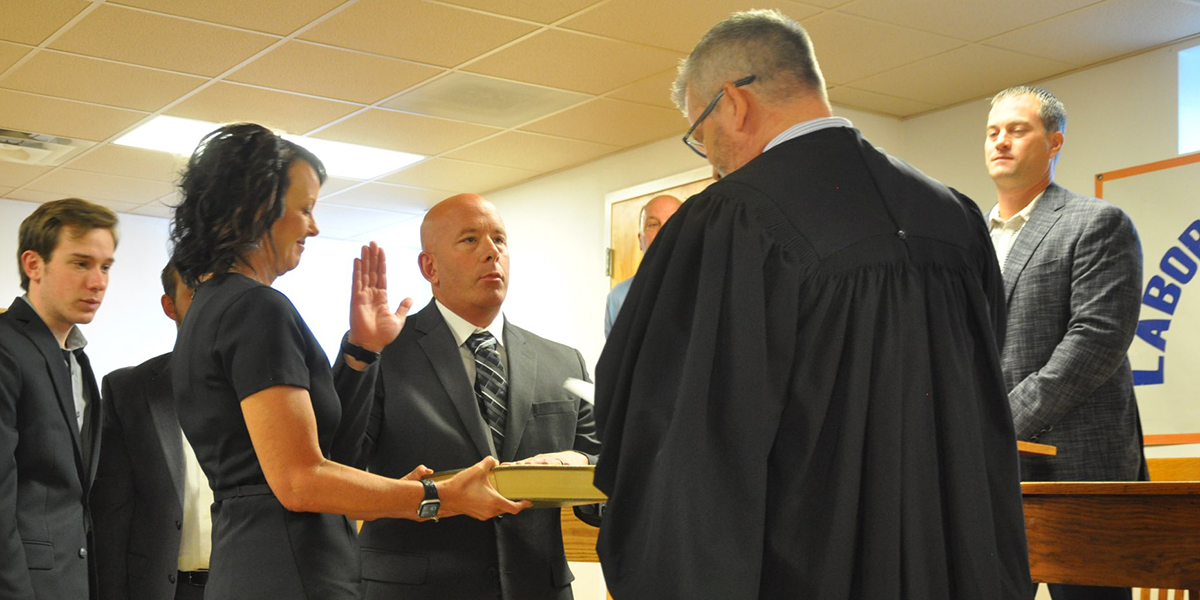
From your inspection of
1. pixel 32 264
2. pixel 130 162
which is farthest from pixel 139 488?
pixel 130 162

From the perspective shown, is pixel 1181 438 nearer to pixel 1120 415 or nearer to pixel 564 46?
pixel 1120 415

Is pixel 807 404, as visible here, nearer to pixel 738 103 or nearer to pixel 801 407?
pixel 801 407

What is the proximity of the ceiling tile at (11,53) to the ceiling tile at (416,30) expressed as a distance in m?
1.41

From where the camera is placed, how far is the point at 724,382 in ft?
5.31

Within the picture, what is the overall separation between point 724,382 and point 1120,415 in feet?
5.84

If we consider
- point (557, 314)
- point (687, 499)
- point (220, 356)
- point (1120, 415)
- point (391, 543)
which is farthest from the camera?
point (557, 314)

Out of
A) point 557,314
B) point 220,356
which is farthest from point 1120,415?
point 557,314

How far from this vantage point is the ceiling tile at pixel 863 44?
5176mm

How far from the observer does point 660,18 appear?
517 cm

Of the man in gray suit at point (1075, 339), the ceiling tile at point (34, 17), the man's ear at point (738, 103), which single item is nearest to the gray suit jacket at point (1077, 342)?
the man in gray suit at point (1075, 339)

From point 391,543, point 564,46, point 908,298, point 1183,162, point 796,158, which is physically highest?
point 564,46

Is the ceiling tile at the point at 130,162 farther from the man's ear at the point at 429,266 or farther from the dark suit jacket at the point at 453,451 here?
the dark suit jacket at the point at 453,451

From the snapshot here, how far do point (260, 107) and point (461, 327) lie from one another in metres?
4.25

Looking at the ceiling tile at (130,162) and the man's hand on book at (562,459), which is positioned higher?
the ceiling tile at (130,162)
